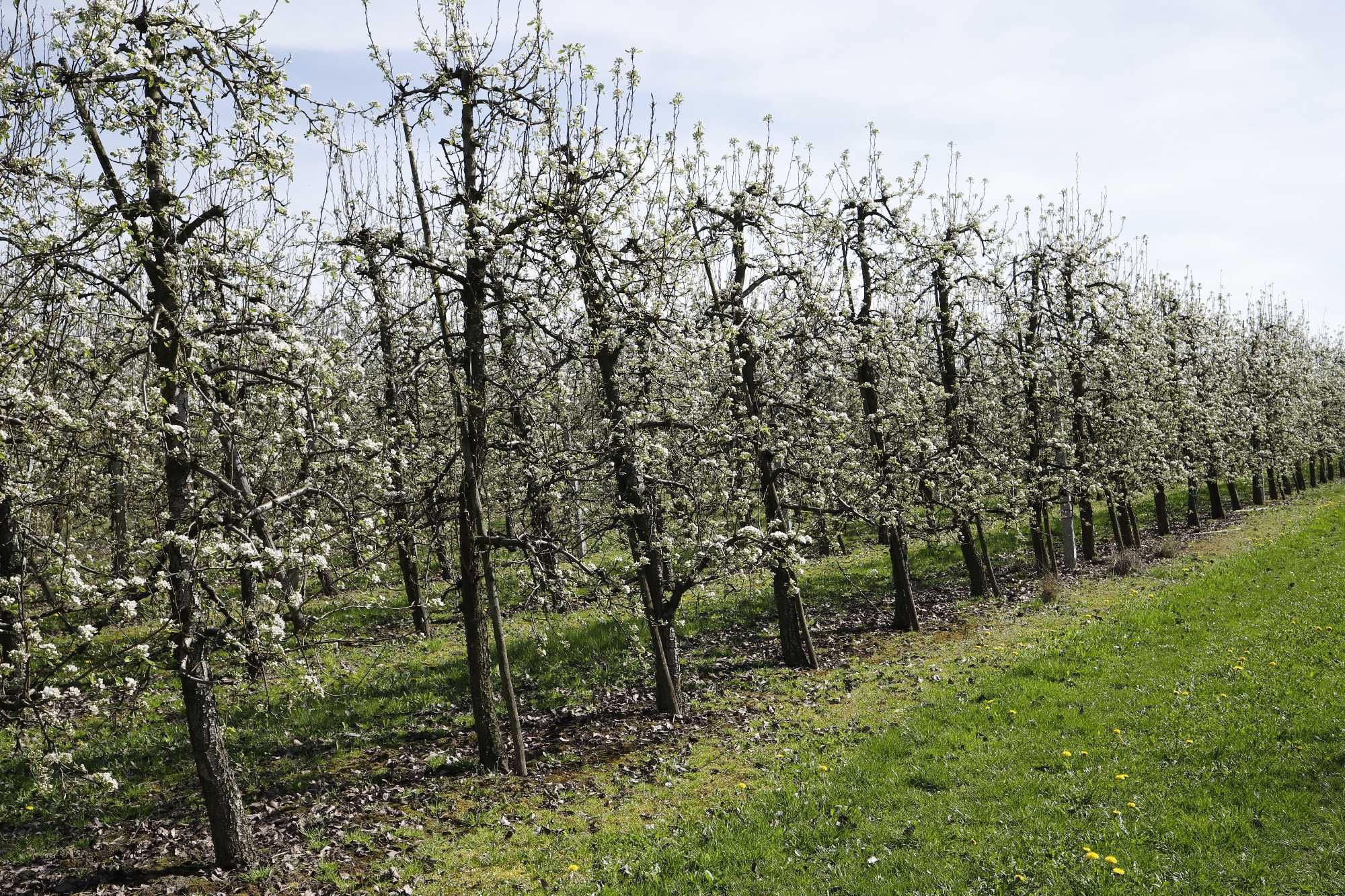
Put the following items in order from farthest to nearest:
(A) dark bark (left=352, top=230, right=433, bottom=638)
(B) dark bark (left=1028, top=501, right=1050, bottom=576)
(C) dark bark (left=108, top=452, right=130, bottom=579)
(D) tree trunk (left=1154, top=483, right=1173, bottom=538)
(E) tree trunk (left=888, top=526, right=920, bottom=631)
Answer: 1. (D) tree trunk (left=1154, top=483, right=1173, bottom=538)
2. (B) dark bark (left=1028, top=501, right=1050, bottom=576)
3. (E) tree trunk (left=888, top=526, right=920, bottom=631)
4. (A) dark bark (left=352, top=230, right=433, bottom=638)
5. (C) dark bark (left=108, top=452, right=130, bottom=579)

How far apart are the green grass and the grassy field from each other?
4 centimetres

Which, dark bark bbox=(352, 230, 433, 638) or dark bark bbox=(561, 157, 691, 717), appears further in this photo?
dark bark bbox=(561, 157, 691, 717)

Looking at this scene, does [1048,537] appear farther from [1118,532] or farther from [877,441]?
[877,441]

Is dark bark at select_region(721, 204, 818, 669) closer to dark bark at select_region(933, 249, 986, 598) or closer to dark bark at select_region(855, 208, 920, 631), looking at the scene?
dark bark at select_region(855, 208, 920, 631)

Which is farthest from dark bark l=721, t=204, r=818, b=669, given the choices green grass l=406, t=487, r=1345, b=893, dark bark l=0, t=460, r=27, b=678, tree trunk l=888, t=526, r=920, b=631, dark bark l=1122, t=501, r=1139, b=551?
dark bark l=1122, t=501, r=1139, b=551

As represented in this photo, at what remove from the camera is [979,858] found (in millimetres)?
8586

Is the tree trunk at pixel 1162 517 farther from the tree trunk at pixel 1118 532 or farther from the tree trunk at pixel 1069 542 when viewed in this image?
the tree trunk at pixel 1069 542

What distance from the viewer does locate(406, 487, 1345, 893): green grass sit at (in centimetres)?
838

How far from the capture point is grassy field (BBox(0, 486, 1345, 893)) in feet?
28.5

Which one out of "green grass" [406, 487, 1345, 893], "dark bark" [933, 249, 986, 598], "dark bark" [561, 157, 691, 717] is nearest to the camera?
"green grass" [406, 487, 1345, 893]

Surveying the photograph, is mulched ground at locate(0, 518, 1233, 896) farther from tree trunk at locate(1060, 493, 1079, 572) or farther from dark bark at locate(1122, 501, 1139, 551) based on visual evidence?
dark bark at locate(1122, 501, 1139, 551)

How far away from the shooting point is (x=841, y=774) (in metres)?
11.2

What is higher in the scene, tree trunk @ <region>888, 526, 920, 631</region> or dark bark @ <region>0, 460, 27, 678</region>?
dark bark @ <region>0, 460, 27, 678</region>

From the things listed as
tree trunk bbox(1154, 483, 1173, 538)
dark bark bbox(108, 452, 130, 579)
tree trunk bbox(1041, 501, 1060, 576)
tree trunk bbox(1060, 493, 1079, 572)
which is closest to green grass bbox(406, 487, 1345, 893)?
dark bark bbox(108, 452, 130, 579)
